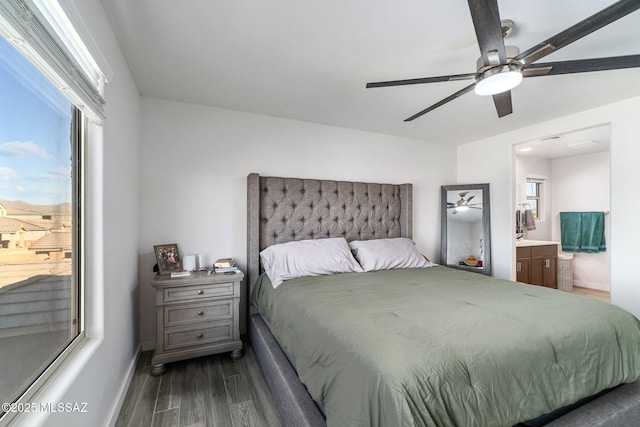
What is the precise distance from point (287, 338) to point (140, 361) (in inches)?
60.1

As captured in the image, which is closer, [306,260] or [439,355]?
[439,355]

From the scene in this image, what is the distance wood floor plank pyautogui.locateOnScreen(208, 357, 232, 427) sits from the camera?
1.66 metres

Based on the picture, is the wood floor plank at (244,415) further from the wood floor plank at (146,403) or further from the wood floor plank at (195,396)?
the wood floor plank at (146,403)

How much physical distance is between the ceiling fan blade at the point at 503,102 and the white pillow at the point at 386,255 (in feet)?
5.09

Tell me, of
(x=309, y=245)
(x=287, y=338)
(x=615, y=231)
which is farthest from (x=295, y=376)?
(x=615, y=231)

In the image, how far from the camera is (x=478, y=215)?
145 inches

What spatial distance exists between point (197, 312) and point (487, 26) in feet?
8.58

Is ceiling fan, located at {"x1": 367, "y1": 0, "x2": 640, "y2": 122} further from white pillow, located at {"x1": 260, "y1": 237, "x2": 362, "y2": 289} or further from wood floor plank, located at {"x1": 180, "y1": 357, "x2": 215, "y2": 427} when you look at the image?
wood floor plank, located at {"x1": 180, "y1": 357, "x2": 215, "y2": 427}

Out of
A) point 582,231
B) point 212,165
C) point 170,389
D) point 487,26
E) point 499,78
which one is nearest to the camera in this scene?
point 487,26

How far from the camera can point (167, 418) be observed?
5.43ft

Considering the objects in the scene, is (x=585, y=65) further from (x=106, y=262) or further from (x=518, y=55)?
(x=106, y=262)

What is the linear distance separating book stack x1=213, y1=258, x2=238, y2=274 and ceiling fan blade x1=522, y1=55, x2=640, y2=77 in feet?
8.26

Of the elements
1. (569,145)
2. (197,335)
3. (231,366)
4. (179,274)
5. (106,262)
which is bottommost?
(231,366)

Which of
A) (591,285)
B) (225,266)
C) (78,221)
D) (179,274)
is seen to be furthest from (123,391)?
(591,285)
